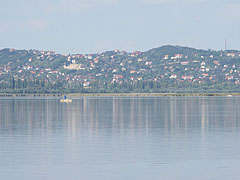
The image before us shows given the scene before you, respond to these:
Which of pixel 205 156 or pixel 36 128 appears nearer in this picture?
pixel 205 156

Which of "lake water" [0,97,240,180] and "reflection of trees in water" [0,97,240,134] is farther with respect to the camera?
"reflection of trees in water" [0,97,240,134]

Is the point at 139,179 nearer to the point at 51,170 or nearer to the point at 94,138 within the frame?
the point at 51,170

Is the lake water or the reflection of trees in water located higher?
the reflection of trees in water

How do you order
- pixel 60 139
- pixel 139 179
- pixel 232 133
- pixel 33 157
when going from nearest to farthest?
pixel 139 179, pixel 33 157, pixel 60 139, pixel 232 133

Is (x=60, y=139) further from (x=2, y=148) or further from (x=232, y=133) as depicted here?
(x=232, y=133)

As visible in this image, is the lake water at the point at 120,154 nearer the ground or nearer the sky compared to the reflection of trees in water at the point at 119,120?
nearer the ground

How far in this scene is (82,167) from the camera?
26.2 meters

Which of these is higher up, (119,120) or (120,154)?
(119,120)

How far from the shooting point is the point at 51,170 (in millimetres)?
25562

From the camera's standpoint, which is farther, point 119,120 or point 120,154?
point 119,120

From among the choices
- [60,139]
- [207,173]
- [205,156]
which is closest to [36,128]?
[60,139]

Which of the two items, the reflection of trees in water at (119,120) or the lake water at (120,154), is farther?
the reflection of trees in water at (119,120)

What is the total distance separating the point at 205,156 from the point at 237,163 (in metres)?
2.70

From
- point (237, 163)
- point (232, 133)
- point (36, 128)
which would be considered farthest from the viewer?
point (36, 128)
